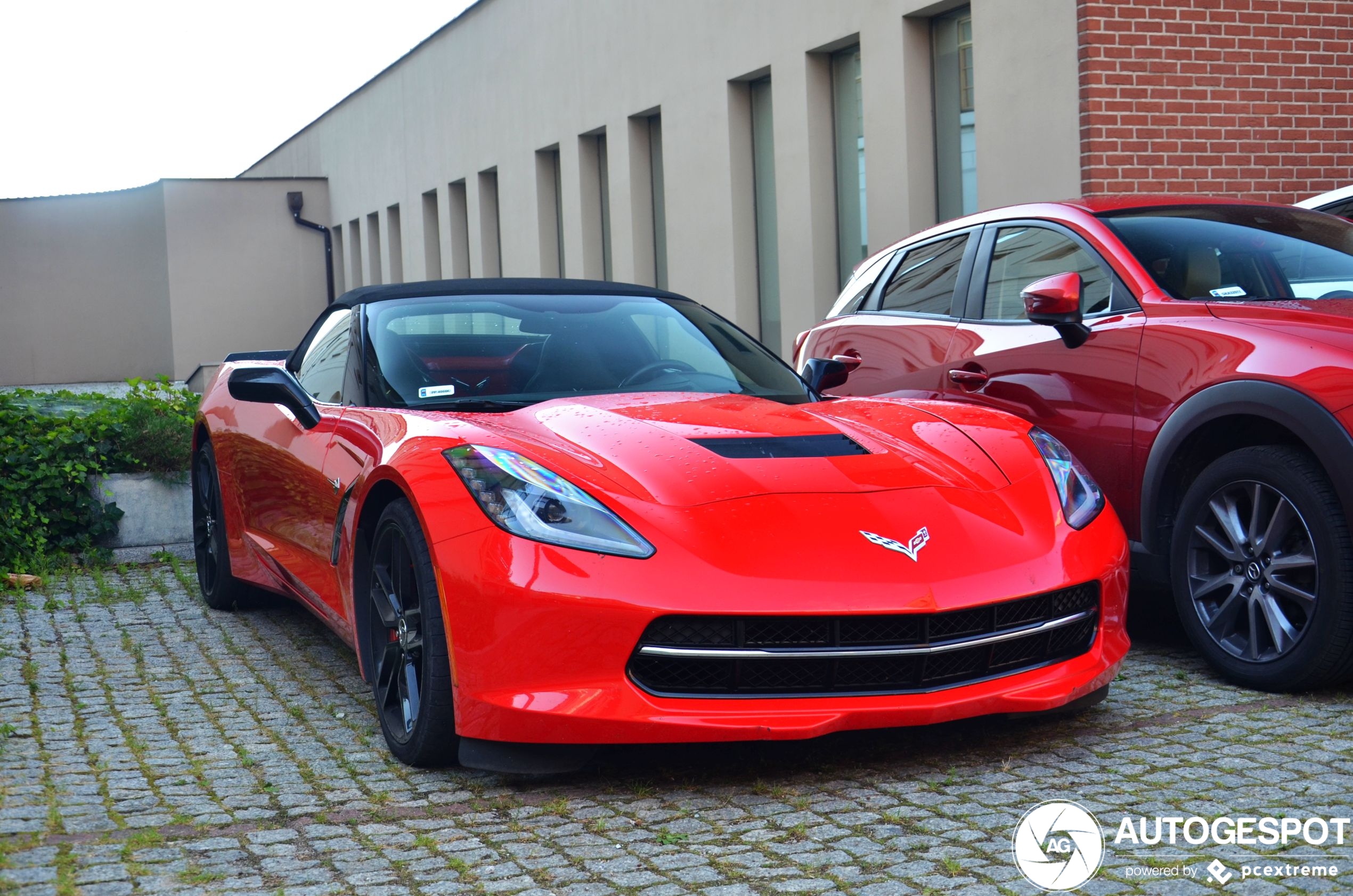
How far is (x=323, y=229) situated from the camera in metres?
31.1

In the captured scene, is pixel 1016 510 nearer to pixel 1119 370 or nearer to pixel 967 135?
pixel 1119 370

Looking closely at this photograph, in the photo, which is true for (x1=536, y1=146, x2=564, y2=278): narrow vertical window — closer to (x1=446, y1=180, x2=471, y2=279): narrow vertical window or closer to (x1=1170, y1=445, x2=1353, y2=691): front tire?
(x1=446, y1=180, x2=471, y2=279): narrow vertical window

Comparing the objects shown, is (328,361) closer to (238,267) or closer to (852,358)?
(852,358)

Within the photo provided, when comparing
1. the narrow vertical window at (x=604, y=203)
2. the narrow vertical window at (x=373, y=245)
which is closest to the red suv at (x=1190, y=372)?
the narrow vertical window at (x=604, y=203)

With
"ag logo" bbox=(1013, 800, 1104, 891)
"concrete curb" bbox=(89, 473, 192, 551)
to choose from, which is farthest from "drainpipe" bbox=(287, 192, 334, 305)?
"ag logo" bbox=(1013, 800, 1104, 891)

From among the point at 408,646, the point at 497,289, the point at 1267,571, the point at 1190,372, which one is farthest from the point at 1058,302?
the point at 408,646

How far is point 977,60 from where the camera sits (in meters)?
10.1

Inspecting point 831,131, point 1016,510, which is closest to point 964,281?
point 1016,510

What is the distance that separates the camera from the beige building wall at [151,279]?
29.9 metres

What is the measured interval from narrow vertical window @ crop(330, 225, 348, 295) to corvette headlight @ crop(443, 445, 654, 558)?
2818 centimetres

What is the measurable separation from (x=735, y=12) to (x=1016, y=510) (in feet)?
35.9

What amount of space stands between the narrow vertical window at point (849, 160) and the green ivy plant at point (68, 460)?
6291 mm

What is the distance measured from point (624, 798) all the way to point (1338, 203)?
4.52 meters

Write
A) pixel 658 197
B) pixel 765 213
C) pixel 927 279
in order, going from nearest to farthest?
pixel 927 279 < pixel 765 213 < pixel 658 197
